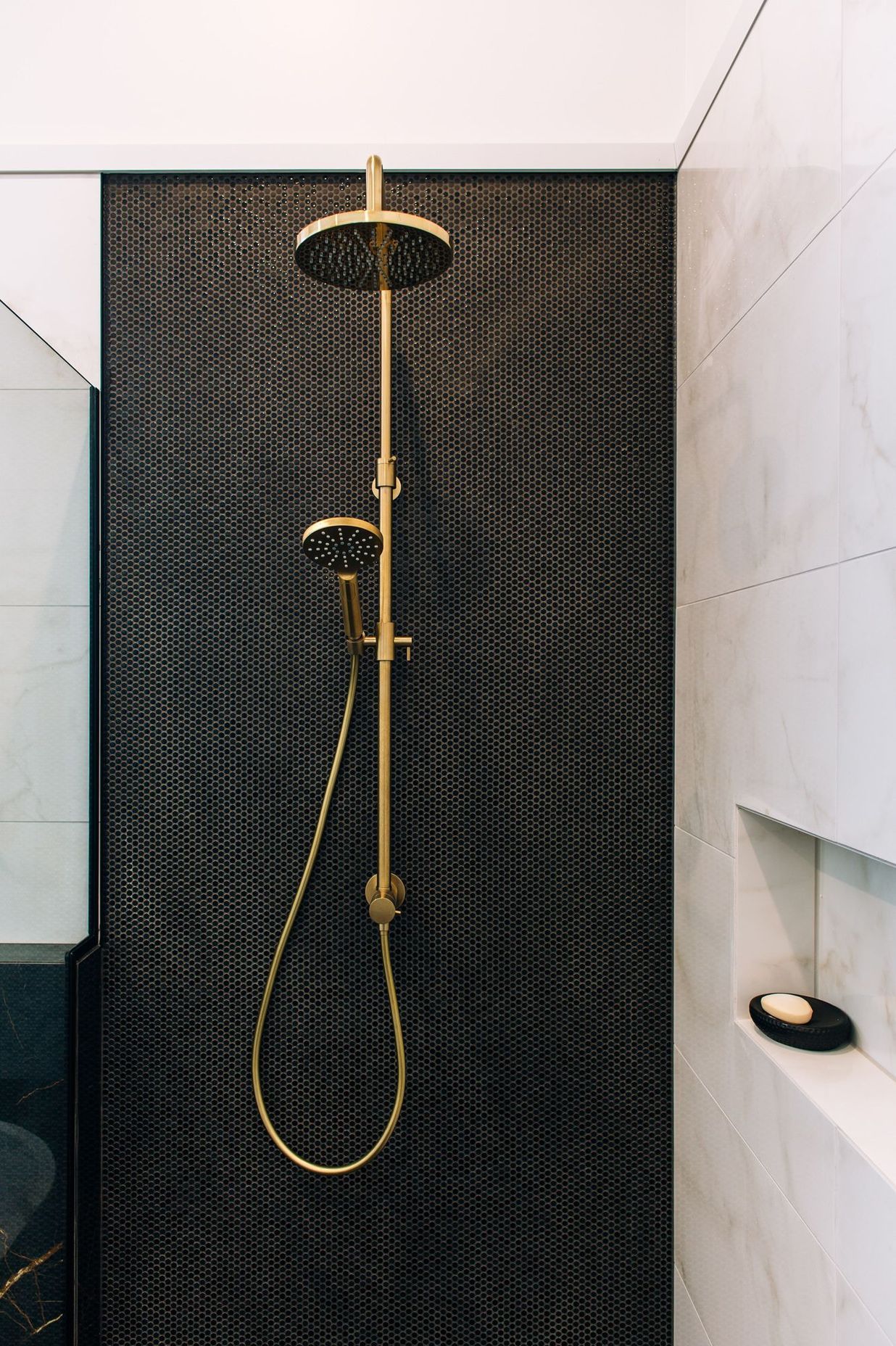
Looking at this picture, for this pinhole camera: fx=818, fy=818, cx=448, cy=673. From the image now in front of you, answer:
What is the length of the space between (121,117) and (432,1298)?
195 cm

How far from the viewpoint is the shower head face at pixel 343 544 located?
3.21 ft

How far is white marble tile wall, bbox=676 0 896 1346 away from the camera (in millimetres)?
699

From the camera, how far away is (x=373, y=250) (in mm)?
Result: 988

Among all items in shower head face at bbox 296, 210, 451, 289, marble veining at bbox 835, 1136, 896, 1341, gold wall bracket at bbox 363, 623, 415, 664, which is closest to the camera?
marble veining at bbox 835, 1136, 896, 1341

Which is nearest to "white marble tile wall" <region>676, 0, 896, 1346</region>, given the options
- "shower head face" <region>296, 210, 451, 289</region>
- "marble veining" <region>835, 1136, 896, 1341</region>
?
"marble veining" <region>835, 1136, 896, 1341</region>

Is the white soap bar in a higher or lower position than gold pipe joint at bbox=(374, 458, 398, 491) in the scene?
lower

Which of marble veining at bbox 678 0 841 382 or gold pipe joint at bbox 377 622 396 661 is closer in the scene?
marble veining at bbox 678 0 841 382

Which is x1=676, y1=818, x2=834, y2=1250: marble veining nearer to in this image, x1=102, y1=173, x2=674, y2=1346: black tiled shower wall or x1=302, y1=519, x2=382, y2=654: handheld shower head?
x1=102, y1=173, x2=674, y2=1346: black tiled shower wall

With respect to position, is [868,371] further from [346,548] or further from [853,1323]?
[853,1323]

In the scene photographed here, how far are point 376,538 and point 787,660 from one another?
0.50m

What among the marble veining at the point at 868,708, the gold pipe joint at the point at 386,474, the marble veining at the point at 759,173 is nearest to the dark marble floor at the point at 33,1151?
the gold pipe joint at the point at 386,474

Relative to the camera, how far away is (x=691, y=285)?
1229mm

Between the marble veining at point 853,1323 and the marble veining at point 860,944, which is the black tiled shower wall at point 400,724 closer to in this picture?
the marble veining at point 860,944

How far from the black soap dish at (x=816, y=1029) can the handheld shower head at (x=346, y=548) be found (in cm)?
71
